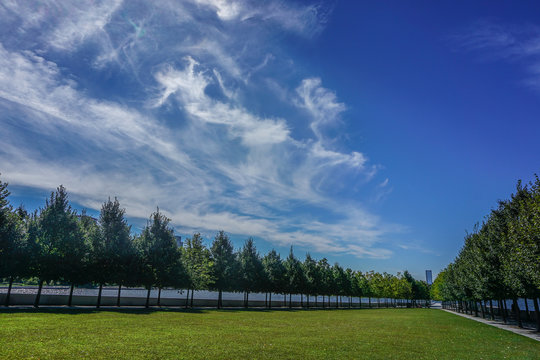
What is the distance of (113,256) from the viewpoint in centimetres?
4109

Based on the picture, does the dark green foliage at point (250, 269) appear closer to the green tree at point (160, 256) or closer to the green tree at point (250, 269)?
the green tree at point (250, 269)

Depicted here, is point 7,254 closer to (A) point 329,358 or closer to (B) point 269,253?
(A) point 329,358

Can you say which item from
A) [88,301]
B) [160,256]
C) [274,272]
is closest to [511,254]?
[160,256]

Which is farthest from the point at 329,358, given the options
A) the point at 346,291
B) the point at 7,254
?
the point at 346,291

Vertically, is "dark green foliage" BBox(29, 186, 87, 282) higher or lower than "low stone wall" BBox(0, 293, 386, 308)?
higher

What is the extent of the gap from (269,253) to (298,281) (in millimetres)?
9190

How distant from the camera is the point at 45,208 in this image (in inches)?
1475

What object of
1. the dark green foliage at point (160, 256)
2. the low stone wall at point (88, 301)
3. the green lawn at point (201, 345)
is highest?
the dark green foliage at point (160, 256)

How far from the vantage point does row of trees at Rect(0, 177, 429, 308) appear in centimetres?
3419

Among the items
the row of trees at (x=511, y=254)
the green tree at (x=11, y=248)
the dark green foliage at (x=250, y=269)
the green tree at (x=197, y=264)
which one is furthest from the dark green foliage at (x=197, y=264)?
the row of trees at (x=511, y=254)

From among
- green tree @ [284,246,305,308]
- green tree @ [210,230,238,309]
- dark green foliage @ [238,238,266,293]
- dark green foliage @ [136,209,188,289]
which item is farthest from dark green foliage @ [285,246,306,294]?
dark green foliage @ [136,209,188,289]

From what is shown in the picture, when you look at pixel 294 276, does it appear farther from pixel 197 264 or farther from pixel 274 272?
pixel 197 264

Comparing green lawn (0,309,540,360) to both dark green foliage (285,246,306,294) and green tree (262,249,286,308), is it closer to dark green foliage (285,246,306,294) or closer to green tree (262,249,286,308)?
green tree (262,249,286,308)

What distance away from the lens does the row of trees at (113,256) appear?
112ft
